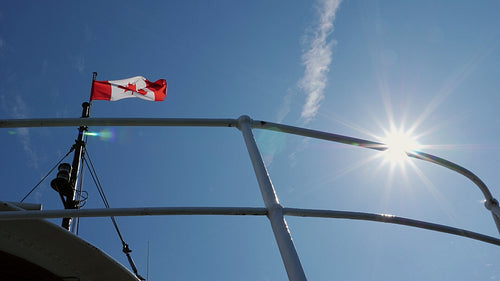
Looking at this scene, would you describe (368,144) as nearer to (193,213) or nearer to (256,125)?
(256,125)

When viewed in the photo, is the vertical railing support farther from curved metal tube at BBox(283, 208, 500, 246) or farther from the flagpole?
the flagpole

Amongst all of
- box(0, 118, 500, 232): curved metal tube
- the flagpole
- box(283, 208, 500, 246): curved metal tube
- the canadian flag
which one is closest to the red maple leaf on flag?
the canadian flag

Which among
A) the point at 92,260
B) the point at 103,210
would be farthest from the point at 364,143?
the point at 92,260

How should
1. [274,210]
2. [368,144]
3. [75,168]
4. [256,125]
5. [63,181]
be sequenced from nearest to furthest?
[274,210] < [256,125] < [368,144] < [63,181] < [75,168]

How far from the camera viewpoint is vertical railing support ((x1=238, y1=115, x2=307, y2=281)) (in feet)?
4.86

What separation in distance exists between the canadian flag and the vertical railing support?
35.3ft

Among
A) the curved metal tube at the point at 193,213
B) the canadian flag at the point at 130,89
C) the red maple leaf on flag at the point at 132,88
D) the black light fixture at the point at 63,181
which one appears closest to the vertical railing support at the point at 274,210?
the curved metal tube at the point at 193,213

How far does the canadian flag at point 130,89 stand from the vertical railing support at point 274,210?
1076 centimetres

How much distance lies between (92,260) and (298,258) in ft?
12.4

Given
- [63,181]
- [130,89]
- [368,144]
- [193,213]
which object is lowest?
[193,213]

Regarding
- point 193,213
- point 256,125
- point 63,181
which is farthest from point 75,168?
point 193,213

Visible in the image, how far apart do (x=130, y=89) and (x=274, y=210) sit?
11551 millimetres

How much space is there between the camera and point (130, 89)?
1229 cm

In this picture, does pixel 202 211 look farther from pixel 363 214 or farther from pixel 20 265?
pixel 20 265
